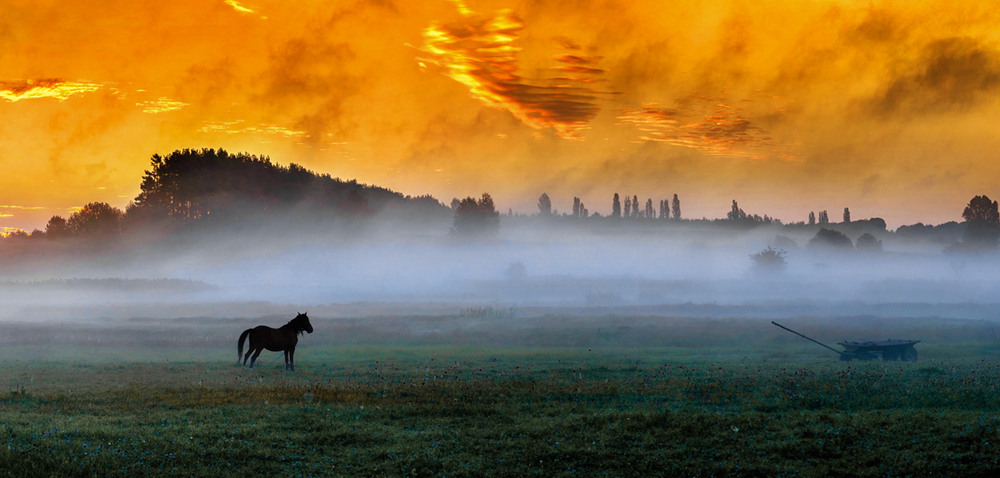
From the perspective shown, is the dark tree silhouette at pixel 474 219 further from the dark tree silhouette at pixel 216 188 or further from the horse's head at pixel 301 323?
the horse's head at pixel 301 323

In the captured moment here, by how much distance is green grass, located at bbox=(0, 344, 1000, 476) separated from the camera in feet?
68.9

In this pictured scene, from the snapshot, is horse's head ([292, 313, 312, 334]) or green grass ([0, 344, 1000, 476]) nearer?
green grass ([0, 344, 1000, 476])

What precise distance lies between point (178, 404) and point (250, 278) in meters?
129

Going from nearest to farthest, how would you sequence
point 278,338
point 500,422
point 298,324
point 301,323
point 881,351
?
point 500,422 < point 278,338 < point 298,324 < point 301,323 < point 881,351

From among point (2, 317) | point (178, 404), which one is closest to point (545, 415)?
point (178, 404)

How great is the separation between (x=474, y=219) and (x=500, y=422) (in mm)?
153639

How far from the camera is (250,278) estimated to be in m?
154

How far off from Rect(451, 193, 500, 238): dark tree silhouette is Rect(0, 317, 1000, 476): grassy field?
12713 cm

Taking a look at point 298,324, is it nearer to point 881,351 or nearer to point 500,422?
point 500,422

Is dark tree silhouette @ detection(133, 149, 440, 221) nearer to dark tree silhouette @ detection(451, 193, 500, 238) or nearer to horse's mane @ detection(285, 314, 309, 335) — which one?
dark tree silhouette @ detection(451, 193, 500, 238)

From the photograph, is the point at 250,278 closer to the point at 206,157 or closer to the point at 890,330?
the point at 206,157

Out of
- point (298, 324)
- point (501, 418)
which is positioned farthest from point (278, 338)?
point (501, 418)

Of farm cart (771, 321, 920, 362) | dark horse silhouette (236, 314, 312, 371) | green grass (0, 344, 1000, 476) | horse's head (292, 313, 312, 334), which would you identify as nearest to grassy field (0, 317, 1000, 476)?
green grass (0, 344, 1000, 476)

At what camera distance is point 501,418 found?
27.9 meters
